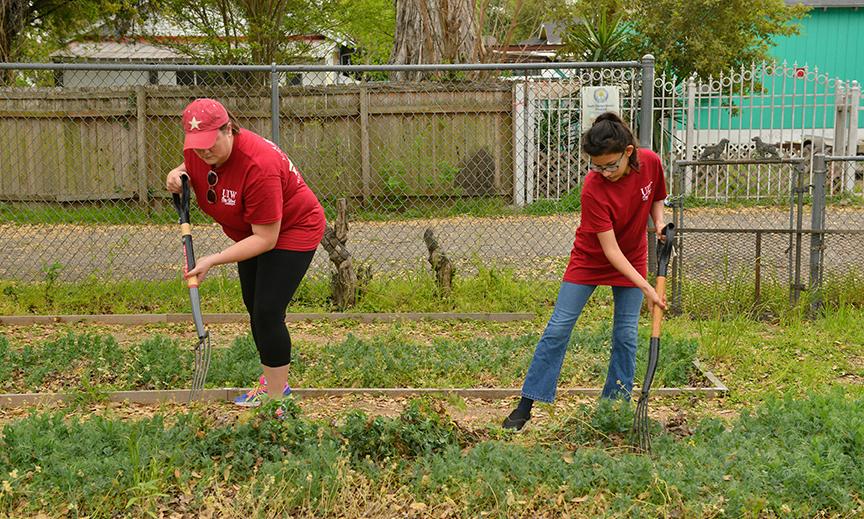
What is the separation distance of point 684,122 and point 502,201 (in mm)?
7282

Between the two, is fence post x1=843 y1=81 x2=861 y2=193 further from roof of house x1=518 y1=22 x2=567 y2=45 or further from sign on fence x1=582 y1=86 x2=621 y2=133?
roof of house x1=518 y1=22 x2=567 y2=45

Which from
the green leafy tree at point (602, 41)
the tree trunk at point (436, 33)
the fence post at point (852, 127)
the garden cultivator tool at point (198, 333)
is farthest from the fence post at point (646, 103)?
the green leafy tree at point (602, 41)

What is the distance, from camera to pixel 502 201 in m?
9.67

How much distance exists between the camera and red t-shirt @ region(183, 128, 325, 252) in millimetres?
4605

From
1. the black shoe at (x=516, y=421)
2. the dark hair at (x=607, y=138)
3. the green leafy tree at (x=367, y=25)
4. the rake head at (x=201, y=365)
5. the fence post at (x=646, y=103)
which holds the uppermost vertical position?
the green leafy tree at (x=367, y=25)

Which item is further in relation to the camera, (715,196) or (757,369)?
(715,196)

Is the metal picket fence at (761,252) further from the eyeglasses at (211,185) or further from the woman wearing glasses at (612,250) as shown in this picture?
the eyeglasses at (211,185)

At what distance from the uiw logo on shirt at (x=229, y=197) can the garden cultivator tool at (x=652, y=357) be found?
7.04ft

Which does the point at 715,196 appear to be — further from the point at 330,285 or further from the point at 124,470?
the point at 124,470

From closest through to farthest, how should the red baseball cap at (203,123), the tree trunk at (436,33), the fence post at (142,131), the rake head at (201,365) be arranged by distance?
the red baseball cap at (203,123) < the rake head at (201,365) < the fence post at (142,131) < the tree trunk at (436,33)

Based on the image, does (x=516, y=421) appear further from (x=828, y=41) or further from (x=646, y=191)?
(x=828, y=41)

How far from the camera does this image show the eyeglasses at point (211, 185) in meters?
4.72

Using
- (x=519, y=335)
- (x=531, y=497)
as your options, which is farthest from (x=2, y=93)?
(x=531, y=497)

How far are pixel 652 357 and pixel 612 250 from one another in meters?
0.57
